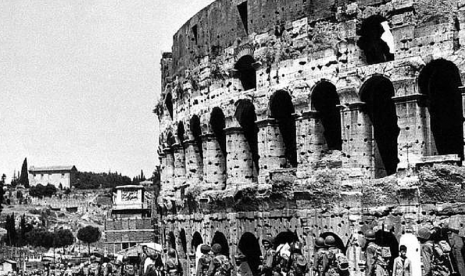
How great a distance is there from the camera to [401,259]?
15.3 m

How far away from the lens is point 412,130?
64.2 feet

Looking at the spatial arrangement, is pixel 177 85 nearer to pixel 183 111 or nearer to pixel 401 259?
pixel 183 111

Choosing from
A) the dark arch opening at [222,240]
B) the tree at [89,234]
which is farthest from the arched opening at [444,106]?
the tree at [89,234]

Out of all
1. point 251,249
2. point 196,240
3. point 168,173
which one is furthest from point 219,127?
point 168,173

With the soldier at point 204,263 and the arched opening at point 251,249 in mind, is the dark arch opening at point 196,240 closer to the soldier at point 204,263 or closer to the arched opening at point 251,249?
the arched opening at point 251,249

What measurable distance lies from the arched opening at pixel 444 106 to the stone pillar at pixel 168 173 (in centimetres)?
1275

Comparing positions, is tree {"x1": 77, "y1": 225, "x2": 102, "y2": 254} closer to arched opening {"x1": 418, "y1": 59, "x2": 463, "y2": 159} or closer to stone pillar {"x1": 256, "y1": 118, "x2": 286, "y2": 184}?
stone pillar {"x1": 256, "y1": 118, "x2": 286, "y2": 184}

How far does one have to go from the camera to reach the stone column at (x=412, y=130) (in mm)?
19452

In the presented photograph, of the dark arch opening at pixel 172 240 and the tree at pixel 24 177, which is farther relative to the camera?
the tree at pixel 24 177

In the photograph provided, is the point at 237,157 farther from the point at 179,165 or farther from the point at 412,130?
the point at 412,130

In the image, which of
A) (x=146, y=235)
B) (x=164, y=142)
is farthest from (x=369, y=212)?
(x=146, y=235)

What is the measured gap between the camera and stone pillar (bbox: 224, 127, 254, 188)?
81.0ft

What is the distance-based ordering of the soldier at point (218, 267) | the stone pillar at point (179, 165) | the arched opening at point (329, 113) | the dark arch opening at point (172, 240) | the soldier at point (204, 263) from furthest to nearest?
the stone pillar at point (179, 165) → the dark arch opening at point (172, 240) → the arched opening at point (329, 113) → the soldier at point (204, 263) → the soldier at point (218, 267)

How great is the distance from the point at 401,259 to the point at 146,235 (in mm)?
43766
